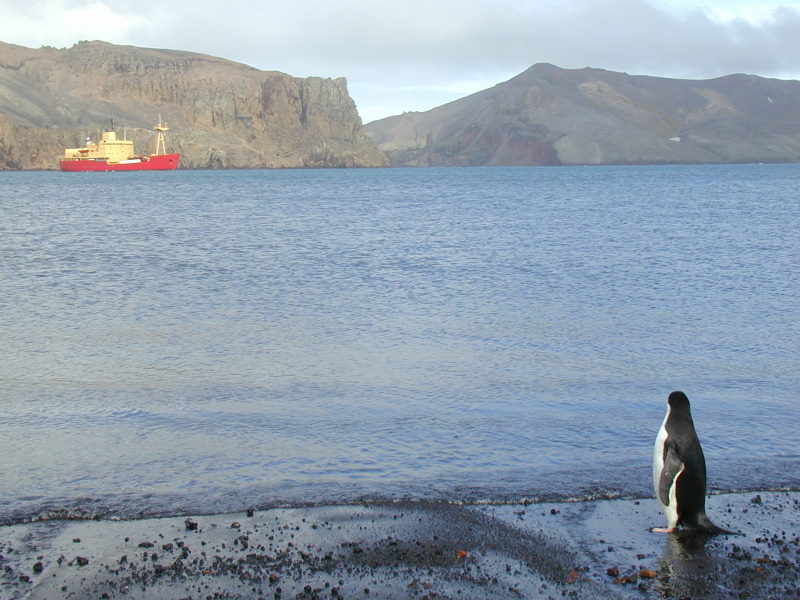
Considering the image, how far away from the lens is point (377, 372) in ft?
45.1

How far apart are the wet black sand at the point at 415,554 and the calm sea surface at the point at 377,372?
22.1 inches

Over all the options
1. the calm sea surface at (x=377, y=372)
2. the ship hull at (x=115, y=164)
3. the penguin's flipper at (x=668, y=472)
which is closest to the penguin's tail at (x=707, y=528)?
the penguin's flipper at (x=668, y=472)

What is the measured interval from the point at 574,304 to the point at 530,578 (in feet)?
47.7

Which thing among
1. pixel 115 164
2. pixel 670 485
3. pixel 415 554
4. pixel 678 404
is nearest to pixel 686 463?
pixel 670 485

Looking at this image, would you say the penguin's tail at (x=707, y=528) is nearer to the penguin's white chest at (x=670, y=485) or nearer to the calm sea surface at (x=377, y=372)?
the penguin's white chest at (x=670, y=485)

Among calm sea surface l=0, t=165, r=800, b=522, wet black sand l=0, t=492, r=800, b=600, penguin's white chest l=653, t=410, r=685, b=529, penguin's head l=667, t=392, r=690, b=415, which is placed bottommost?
calm sea surface l=0, t=165, r=800, b=522

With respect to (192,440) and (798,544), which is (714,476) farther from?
(192,440)

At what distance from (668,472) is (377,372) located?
6844 millimetres

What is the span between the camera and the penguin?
726 centimetres

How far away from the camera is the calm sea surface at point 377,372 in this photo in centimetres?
894

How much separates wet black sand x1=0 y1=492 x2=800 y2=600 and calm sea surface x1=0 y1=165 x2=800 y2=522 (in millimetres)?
562

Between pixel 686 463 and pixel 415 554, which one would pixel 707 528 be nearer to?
pixel 686 463

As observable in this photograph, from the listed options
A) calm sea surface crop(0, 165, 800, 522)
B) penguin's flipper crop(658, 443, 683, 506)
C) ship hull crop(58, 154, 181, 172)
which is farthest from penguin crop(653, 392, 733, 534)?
ship hull crop(58, 154, 181, 172)

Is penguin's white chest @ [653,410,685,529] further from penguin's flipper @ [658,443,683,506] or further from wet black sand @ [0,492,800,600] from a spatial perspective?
wet black sand @ [0,492,800,600]
